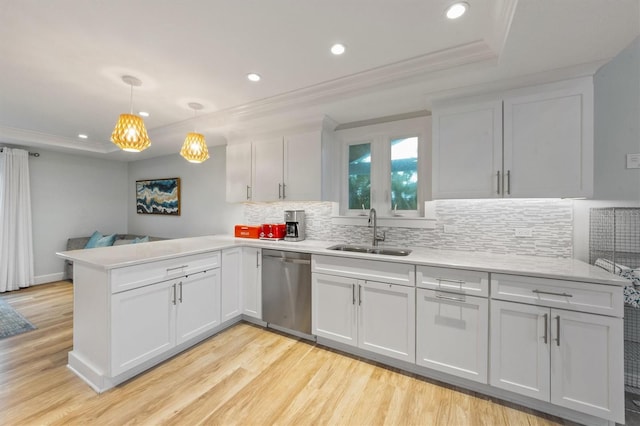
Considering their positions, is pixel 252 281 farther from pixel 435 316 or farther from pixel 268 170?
pixel 435 316

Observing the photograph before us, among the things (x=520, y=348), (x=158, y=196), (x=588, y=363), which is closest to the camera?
(x=588, y=363)

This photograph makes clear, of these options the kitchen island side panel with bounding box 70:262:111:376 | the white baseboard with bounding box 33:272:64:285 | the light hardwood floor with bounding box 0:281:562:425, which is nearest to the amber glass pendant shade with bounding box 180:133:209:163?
the kitchen island side panel with bounding box 70:262:111:376

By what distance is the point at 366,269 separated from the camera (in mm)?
2332

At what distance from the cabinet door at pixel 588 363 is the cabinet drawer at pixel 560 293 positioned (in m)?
0.05

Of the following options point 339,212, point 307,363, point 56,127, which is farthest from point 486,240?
point 56,127

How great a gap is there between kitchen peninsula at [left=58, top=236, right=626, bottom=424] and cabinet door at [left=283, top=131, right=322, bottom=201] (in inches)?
28.1

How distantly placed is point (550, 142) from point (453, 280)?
124cm

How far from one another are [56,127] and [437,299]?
5306 mm

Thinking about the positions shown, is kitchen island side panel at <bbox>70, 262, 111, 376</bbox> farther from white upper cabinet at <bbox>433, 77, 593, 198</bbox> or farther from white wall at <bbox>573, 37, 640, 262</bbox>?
white wall at <bbox>573, 37, 640, 262</bbox>

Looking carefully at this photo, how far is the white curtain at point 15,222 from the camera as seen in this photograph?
4.13m

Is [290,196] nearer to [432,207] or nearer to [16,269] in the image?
[432,207]

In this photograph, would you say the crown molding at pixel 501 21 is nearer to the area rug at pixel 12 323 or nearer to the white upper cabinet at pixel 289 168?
the white upper cabinet at pixel 289 168

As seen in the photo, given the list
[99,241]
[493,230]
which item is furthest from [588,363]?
[99,241]

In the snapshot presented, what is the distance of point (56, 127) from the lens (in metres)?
3.74
